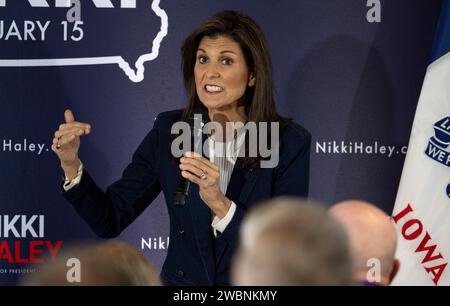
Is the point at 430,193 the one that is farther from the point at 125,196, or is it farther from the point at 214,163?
the point at 125,196

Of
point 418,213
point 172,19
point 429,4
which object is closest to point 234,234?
point 418,213

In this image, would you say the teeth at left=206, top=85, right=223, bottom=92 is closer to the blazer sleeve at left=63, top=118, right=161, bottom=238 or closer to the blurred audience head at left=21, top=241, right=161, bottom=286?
the blazer sleeve at left=63, top=118, right=161, bottom=238

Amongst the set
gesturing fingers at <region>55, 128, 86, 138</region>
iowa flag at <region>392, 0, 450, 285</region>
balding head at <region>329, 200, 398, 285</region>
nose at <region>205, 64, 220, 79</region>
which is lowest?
iowa flag at <region>392, 0, 450, 285</region>

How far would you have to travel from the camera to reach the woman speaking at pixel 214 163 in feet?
11.8

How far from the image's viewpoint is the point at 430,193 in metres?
4.44

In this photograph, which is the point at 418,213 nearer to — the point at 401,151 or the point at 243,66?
the point at 401,151

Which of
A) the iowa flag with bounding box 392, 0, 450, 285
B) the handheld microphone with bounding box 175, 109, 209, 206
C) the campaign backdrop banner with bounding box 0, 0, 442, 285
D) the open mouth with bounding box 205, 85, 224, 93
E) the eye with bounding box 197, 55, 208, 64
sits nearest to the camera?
the handheld microphone with bounding box 175, 109, 209, 206

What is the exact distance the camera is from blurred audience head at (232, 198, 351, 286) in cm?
140

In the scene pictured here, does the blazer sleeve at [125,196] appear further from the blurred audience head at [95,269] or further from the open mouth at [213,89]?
the blurred audience head at [95,269]

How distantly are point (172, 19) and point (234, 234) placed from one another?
5.75 feet

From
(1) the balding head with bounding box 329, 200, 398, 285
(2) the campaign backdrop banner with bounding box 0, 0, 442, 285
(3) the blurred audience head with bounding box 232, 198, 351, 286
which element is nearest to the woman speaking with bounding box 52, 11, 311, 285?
(2) the campaign backdrop banner with bounding box 0, 0, 442, 285

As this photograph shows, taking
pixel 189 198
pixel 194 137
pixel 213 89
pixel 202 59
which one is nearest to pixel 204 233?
pixel 189 198

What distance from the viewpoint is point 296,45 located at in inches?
187

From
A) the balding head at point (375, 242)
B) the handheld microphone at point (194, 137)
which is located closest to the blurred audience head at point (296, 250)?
the balding head at point (375, 242)
